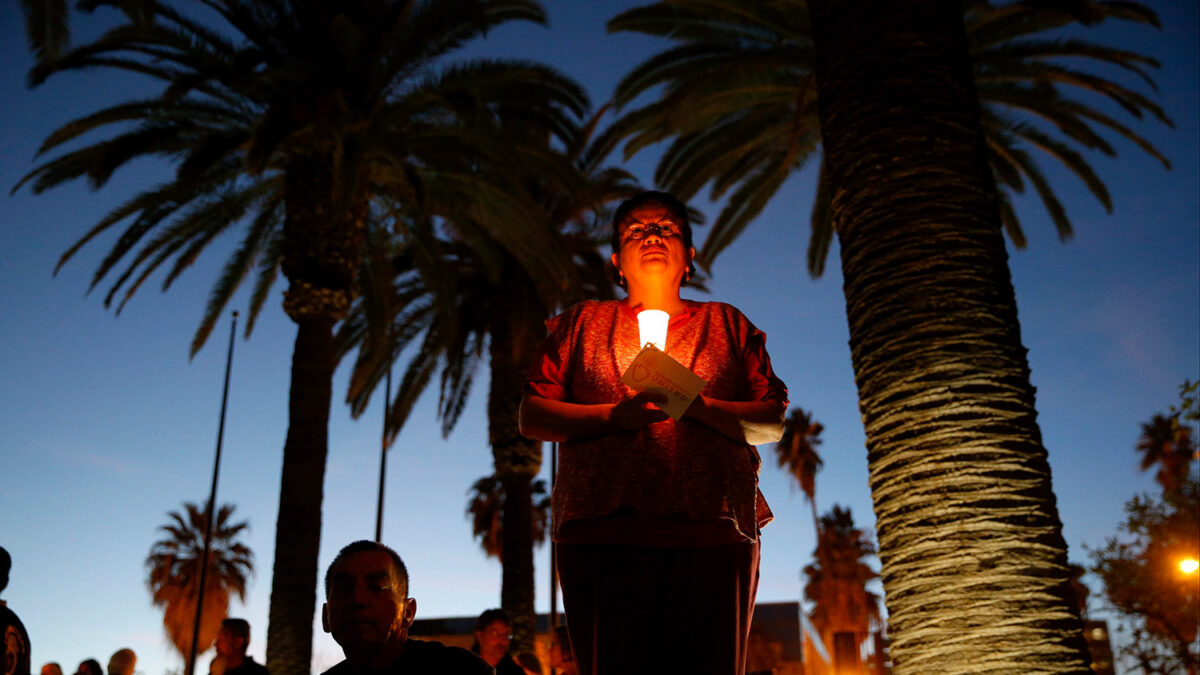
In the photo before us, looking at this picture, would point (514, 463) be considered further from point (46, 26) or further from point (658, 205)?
point (658, 205)

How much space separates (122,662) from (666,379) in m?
8.20

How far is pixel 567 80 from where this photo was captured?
46.8ft

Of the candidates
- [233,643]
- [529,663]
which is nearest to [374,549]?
[233,643]

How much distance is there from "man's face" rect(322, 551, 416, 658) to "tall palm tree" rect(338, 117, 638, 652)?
11.7 m

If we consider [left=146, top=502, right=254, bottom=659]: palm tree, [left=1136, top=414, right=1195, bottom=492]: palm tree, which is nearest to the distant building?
[left=1136, top=414, right=1195, bottom=492]: palm tree

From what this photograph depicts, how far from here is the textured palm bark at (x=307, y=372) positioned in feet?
35.9

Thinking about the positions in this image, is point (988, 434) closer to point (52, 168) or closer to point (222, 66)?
point (222, 66)

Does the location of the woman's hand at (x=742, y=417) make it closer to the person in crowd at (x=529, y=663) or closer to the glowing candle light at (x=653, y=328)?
the glowing candle light at (x=653, y=328)

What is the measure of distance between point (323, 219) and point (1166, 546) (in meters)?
19.0

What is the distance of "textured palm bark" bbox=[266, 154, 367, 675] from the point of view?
11.0 meters

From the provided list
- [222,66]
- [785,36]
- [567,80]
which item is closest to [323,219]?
[222,66]

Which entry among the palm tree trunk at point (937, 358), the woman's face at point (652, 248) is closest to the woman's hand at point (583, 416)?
the woman's face at point (652, 248)

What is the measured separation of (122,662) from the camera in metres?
8.60

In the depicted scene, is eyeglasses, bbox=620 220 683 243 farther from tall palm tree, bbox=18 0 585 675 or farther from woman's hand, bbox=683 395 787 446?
tall palm tree, bbox=18 0 585 675
